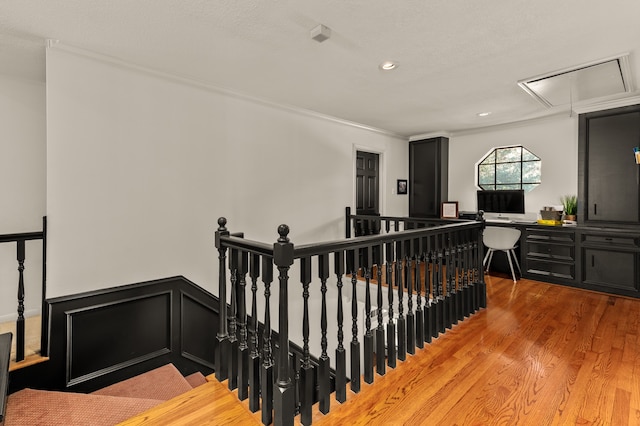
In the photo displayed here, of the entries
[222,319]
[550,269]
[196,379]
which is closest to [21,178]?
[196,379]

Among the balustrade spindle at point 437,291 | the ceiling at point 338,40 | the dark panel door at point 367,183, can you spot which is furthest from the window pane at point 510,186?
the balustrade spindle at point 437,291

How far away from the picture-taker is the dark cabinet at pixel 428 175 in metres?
5.97

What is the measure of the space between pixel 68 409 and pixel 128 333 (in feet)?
2.78

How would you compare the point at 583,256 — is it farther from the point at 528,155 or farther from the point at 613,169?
the point at 528,155

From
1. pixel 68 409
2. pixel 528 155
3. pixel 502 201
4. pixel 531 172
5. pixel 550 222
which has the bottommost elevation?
pixel 68 409

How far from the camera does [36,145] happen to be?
3.39 meters

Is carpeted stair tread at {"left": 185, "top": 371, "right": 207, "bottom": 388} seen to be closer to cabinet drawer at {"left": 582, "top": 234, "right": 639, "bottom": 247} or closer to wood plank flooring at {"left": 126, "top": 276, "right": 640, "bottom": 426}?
wood plank flooring at {"left": 126, "top": 276, "right": 640, "bottom": 426}

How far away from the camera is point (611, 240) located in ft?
13.2

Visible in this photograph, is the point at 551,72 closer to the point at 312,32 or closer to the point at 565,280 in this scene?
the point at 312,32

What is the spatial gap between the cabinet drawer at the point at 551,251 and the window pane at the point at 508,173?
1.26 m

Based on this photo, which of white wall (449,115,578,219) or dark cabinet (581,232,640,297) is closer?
dark cabinet (581,232,640,297)

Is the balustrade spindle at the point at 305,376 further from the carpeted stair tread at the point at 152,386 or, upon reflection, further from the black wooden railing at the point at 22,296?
the black wooden railing at the point at 22,296

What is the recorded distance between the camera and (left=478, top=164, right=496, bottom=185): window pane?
566cm

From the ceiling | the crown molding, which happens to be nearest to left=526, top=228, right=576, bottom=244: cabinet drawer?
the ceiling
